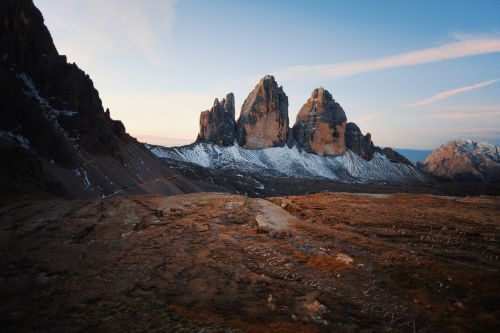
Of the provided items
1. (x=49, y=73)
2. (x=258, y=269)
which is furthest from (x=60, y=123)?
(x=258, y=269)

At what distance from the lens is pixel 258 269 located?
10984 mm

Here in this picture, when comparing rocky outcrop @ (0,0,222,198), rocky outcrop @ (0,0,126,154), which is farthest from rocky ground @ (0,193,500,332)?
rocky outcrop @ (0,0,126,154)

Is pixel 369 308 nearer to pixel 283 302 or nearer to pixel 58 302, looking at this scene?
pixel 283 302

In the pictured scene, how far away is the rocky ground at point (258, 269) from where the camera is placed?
25.5 ft

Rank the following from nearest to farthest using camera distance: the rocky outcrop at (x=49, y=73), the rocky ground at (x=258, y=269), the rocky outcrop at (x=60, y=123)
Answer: the rocky ground at (x=258, y=269) < the rocky outcrop at (x=60, y=123) < the rocky outcrop at (x=49, y=73)

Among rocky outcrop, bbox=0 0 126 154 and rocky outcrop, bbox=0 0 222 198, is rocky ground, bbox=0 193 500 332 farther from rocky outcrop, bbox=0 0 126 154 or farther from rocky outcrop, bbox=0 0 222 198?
rocky outcrop, bbox=0 0 126 154

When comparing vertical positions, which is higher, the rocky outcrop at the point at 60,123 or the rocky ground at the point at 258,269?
the rocky outcrop at the point at 60,123

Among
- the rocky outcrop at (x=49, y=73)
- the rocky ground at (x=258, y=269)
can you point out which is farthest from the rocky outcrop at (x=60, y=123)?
the rocky ground at (x=258, y=269)

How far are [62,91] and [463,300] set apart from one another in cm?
8389

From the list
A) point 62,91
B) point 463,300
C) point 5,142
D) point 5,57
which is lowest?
point 463,300

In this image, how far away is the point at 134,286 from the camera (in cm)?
962

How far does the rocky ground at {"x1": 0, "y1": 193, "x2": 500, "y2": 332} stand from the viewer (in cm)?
778

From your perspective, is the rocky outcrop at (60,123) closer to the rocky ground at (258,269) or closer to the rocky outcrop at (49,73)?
the rocky outcrop at (49,73)

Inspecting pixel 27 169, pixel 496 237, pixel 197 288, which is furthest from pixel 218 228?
pixel 27 169
